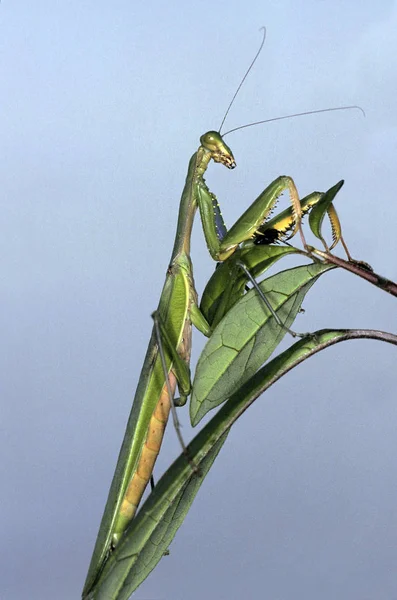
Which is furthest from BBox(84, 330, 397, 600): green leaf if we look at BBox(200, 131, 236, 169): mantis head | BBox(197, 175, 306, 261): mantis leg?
BBox(200, 131, 236, 169): mantis head

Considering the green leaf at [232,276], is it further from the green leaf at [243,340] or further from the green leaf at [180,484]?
the green leaf at [180,484]

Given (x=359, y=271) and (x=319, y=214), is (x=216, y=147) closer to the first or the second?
(x=319, y=214)

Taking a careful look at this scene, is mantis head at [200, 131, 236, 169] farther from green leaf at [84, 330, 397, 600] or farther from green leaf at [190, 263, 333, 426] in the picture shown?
green leaf at [84, 330, 397, 600]

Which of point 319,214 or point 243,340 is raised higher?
point 319,214

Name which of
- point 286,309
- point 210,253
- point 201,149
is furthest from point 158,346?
point 201,149

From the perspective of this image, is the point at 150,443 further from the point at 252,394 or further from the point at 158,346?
the point at 252,394

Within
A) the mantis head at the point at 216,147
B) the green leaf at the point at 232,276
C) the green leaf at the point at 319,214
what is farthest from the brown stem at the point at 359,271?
the mantis head at the point at 216,147

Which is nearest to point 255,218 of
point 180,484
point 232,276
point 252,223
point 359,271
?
point 252,223
